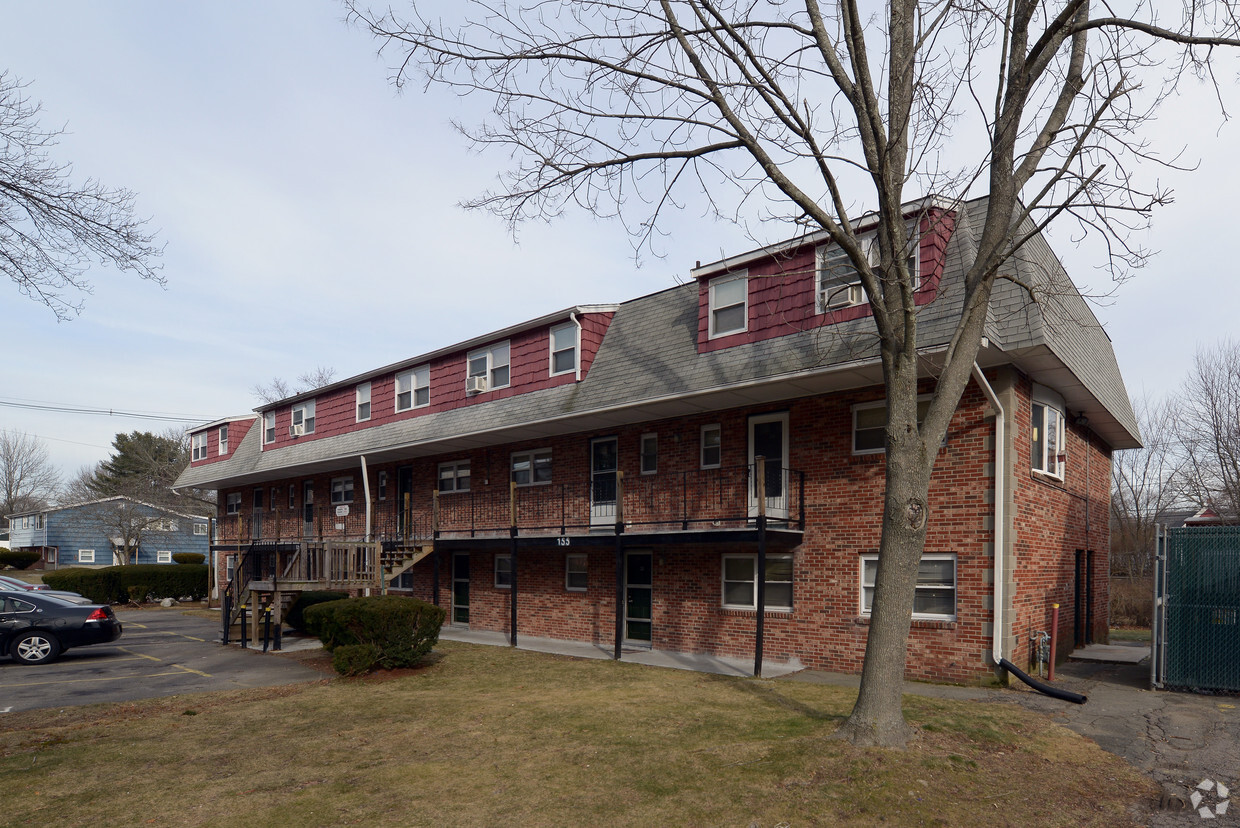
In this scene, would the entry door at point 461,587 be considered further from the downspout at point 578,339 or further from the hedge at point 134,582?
the hedge at point 134,582

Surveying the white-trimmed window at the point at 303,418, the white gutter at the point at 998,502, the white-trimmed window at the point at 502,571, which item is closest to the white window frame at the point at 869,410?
the white gutter at the point at 998,502

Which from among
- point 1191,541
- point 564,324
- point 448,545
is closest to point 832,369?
point 1191,541

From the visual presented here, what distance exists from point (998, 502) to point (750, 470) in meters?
4.38

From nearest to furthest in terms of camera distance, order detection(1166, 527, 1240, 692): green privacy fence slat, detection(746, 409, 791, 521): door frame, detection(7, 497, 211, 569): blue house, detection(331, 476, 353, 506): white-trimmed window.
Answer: detection(1166, 527, 1240, 692): green privacy fence slat, detection(746, 409, 791, 521): door frame, detection(331, 476, 353, 506): white-trimmed window, detection(7, 497, 211, 569): blue house

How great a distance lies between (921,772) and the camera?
7262 mm

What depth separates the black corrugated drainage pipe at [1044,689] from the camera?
36.4ft

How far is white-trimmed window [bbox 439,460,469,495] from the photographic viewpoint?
21719mm

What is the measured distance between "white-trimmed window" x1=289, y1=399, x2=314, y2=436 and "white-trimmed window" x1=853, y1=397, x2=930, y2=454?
1974 centimetres

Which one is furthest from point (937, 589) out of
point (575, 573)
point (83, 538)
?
point (83, 538)

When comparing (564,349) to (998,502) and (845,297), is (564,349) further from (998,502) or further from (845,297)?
(998,502)

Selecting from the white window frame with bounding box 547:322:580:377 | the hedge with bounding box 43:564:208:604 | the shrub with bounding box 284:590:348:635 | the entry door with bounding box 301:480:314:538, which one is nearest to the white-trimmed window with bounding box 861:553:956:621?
the white window frame with bounding box 547:322:580:377

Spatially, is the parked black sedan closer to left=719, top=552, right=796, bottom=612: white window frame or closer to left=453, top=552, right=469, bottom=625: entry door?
left=453, top=552, right=469, bottom=625: entry door

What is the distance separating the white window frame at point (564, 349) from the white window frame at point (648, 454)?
2.42 metres

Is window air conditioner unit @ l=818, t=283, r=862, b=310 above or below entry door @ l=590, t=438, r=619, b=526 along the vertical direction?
above
